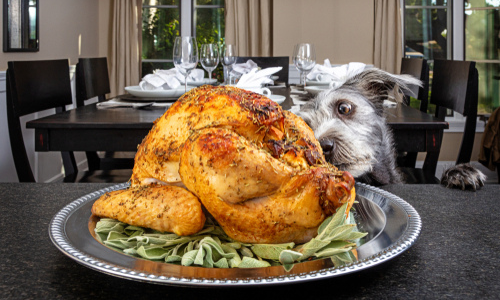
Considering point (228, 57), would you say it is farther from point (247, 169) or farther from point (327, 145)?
point (247, 169)

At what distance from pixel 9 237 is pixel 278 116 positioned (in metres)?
0.36

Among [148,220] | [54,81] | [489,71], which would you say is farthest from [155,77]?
[489,71]

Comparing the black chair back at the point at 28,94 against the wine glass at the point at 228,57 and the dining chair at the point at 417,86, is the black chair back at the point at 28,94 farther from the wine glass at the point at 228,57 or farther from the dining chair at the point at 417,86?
the dining chair at the point at 417,86

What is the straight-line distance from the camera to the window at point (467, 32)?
5.43m

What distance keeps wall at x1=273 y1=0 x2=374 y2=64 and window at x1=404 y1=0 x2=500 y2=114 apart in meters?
0.56

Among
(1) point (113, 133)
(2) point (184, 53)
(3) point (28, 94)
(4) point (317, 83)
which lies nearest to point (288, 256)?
(1) point (113, 133)

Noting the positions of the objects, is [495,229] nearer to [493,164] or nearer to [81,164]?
[493,164]

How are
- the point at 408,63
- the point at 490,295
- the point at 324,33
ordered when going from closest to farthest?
1. the point at 490,295
2. the point at 408,63
3. the point at 324,33

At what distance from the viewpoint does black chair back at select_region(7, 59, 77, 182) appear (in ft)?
6.94

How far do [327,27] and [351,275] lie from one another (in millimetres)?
5236

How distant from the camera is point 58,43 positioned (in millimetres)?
4453

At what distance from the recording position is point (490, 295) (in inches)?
18.3

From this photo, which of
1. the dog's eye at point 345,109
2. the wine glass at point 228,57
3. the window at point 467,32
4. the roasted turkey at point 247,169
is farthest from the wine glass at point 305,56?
the window at point 467,32

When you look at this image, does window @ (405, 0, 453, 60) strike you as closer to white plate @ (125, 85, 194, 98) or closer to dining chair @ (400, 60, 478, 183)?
dining chair @ (400, 60, 478, 183)
